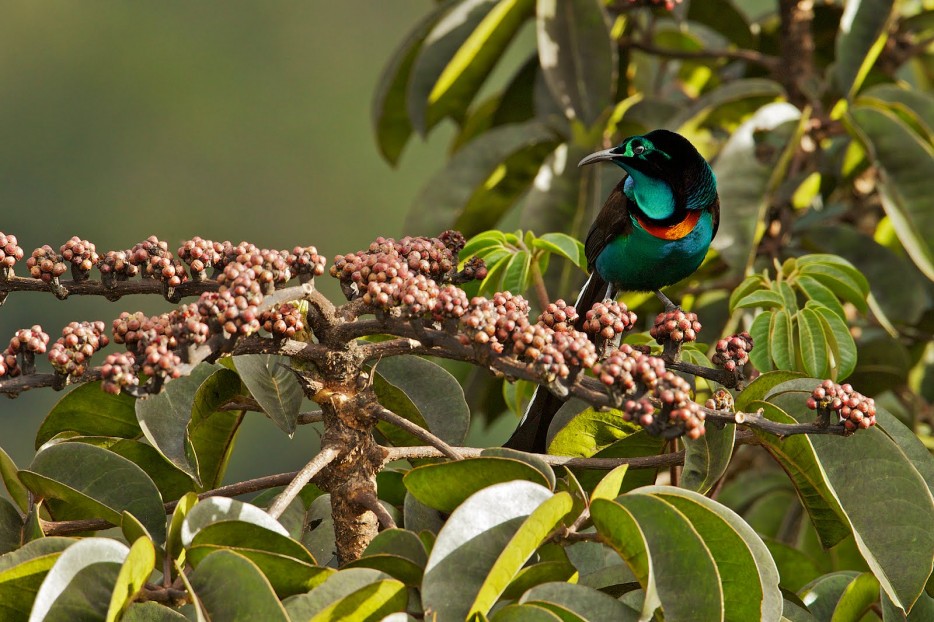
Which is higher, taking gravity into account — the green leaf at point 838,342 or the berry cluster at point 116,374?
the berry cluster at point 116,374

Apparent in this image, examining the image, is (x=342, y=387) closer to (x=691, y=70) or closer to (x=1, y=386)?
(x=1, y=386)

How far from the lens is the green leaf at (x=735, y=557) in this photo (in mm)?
825

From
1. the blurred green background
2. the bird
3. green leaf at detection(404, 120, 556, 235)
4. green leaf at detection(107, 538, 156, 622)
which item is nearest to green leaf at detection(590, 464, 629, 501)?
green leaf at detection(107, 538, 156, 622)

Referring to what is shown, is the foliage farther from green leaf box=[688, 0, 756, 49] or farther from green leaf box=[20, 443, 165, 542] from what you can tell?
green leaf box=[688, 0, 756, 49]

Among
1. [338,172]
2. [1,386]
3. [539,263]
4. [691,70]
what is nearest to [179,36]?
[338,172]

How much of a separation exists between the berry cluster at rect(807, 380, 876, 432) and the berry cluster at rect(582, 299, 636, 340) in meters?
0.17

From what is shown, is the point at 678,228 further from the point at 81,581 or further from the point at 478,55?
the point at 81,581

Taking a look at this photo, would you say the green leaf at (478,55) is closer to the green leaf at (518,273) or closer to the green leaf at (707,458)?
the green leaf at (518,273)

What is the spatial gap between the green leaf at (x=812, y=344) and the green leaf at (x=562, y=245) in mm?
263

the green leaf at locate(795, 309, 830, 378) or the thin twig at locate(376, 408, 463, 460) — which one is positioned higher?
the green leaf at locate(795, 309, 830, 378)

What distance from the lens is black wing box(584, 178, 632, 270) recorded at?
4.95 feet

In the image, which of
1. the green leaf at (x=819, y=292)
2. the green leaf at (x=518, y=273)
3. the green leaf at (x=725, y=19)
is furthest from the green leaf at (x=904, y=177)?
the green leaf at (x=518, y=273)

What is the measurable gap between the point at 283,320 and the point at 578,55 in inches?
49.7

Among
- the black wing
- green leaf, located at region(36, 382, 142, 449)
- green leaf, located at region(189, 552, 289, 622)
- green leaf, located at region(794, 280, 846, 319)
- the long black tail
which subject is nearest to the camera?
green leaf, located at region(189, 552, 289, 622)
